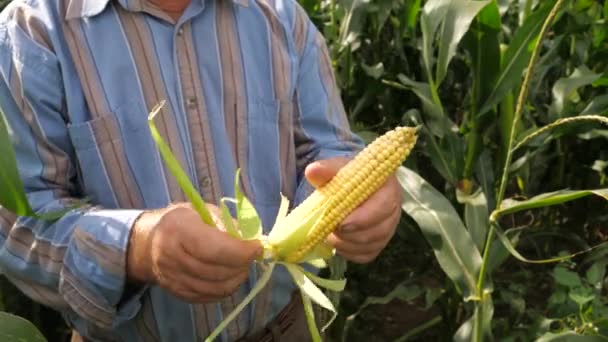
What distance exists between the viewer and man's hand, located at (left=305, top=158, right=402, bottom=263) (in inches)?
50.1

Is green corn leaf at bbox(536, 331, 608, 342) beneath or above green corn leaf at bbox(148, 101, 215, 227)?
beneath

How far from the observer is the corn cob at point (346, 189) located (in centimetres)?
121

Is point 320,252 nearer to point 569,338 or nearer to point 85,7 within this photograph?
point 85,7

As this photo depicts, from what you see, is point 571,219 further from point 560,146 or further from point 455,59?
point 455,59

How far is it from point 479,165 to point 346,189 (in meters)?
1.26

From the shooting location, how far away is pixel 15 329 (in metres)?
1.19

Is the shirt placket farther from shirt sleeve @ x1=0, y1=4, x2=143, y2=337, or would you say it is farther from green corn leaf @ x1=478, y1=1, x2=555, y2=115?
green corn leaf @ x1=478, y1=1, x2=555, y2=115

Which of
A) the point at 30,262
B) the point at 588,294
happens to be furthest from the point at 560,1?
the point at 30,262

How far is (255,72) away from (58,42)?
35cm

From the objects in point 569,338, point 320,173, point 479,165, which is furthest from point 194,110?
point 479,165

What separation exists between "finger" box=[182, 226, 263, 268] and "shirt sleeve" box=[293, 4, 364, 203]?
422mm

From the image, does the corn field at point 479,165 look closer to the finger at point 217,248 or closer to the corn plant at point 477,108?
the corn plant at point 477,108

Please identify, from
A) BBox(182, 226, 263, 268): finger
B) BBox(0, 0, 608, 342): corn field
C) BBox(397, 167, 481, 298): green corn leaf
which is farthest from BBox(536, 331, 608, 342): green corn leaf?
BBox(182, 226, 263, 268): finger

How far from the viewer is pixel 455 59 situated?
2.94 meters
